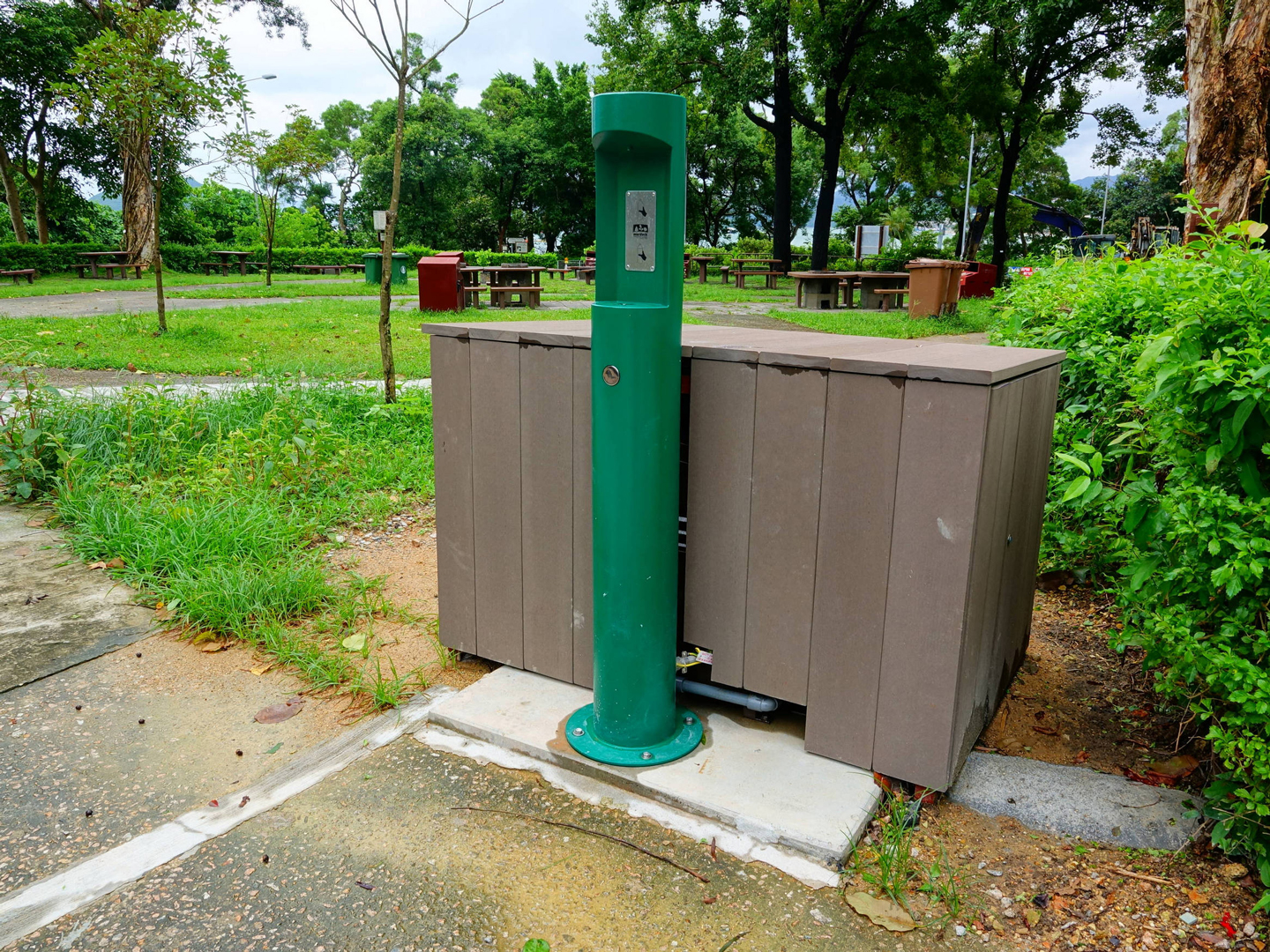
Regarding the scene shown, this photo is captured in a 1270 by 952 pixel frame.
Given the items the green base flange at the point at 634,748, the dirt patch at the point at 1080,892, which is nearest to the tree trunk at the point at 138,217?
the green base flange at the point at 634,748

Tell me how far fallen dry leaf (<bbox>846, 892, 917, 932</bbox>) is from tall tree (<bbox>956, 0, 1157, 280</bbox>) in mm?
22286

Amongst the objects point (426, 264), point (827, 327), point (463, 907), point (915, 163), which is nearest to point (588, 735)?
point (463, 907)

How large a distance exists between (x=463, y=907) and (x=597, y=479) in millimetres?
1064

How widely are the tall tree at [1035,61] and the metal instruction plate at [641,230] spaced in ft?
70.6

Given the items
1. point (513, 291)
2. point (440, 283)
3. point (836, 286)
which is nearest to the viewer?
point (440, 283)

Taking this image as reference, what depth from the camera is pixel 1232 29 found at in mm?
5980

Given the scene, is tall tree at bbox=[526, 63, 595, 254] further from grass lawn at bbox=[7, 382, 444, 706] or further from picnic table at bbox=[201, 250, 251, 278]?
grass lawn at bbox=[7, 382, 444, 706]

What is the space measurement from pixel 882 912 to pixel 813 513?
3.13 feet

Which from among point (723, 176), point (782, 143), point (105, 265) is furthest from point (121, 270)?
point (723, 176)

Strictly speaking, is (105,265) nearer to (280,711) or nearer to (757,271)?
(757,271)

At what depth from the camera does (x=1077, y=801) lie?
2.39 metres

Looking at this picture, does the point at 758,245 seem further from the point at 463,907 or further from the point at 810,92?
the point at 463,907

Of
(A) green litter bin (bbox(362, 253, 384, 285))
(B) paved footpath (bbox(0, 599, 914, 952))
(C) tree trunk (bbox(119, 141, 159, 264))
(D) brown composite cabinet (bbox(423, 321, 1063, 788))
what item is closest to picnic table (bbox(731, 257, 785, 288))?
(A) green litter bin (bbox(362, 253, 384, 285))

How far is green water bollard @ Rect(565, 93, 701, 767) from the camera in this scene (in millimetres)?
2252
